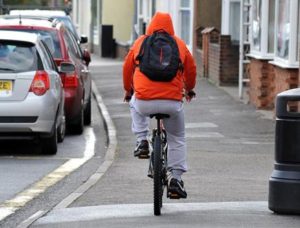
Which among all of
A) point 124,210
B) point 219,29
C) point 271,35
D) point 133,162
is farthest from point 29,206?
point 219,29

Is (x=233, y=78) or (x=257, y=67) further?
(x=233, y=78)

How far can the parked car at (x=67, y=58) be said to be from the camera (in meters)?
17.1

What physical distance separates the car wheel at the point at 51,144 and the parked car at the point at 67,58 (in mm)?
2205

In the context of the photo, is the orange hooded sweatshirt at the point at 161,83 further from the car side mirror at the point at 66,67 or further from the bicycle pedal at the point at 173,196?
the car side mirror at the point at 66,67

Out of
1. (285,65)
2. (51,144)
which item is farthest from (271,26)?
(51,144)

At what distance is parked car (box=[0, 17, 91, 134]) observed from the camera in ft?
56.1

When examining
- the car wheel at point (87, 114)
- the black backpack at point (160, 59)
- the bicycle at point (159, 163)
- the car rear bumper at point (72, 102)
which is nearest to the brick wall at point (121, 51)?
the car wheel at point (87, 114)

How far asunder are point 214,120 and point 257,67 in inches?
98.4

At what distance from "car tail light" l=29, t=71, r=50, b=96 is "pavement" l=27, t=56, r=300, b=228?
1216 mm

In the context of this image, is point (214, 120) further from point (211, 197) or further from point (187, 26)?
point (187, 26)

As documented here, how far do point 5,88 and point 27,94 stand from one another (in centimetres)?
29

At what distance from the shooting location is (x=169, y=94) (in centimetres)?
956

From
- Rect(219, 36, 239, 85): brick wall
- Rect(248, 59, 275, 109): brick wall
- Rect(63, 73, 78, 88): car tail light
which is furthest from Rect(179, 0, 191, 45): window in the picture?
Rect(63, 73, 78, 88): car tail light

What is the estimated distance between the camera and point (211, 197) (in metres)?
10.9
